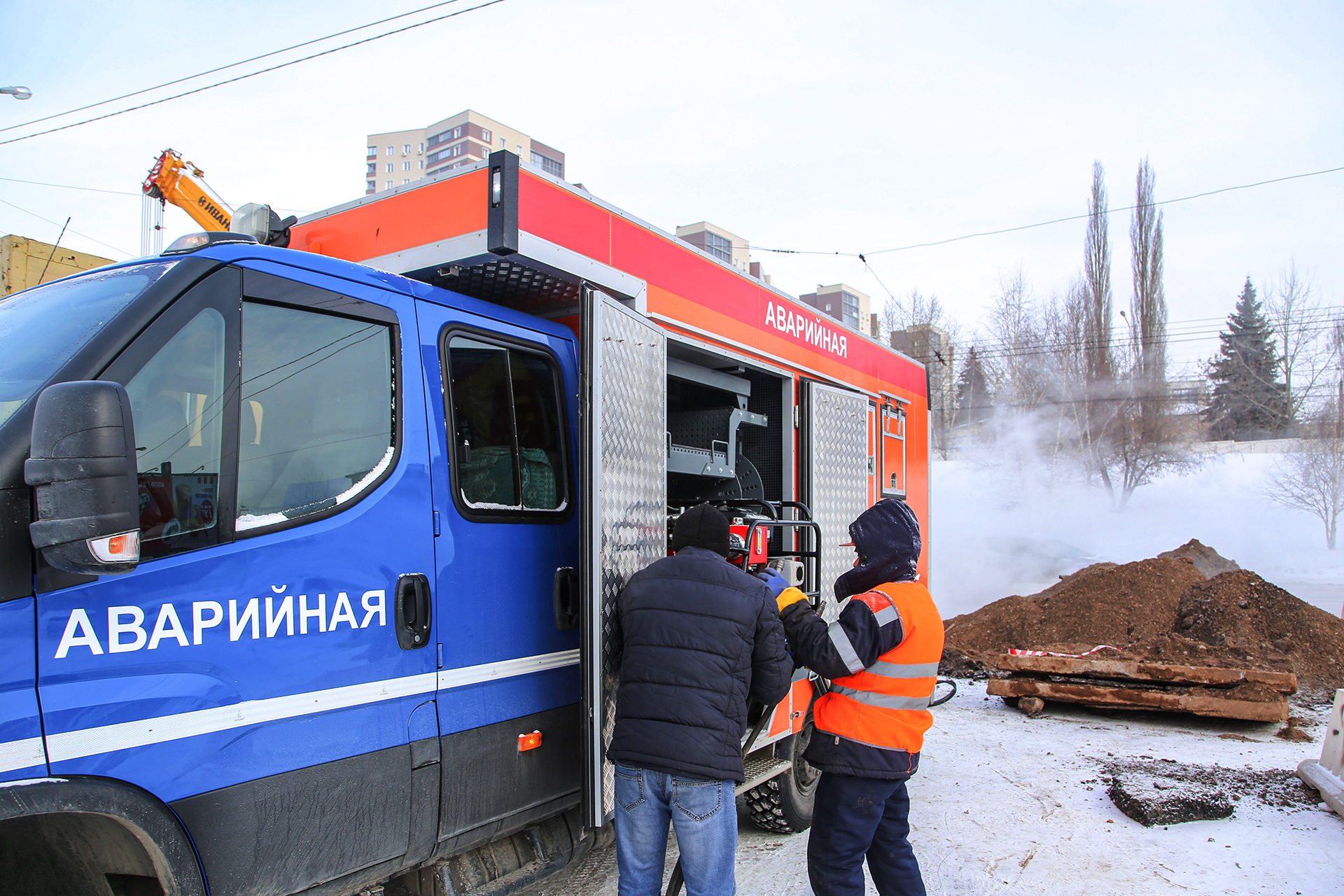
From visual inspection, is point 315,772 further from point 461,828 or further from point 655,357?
point 655,357

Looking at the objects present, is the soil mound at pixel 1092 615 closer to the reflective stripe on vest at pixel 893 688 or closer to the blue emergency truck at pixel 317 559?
the reflective stripe on vest at pixel 893 688

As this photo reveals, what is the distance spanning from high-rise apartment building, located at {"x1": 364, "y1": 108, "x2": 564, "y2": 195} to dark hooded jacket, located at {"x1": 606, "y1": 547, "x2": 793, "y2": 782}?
210 ft

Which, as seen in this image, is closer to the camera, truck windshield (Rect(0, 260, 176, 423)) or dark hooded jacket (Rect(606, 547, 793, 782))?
truck windshield (Rect(0, 260, 176, 423))

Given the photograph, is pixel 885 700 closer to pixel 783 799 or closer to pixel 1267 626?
pixel 783 799

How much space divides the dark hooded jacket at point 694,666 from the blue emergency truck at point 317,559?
25 cm

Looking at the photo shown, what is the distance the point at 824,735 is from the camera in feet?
11.1

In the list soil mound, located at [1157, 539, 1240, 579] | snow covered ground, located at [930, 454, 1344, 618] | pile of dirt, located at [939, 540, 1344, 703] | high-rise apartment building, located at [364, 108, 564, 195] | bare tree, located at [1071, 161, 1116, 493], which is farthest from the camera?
high-rise apartment building, located at [364, 108, 564, 195]

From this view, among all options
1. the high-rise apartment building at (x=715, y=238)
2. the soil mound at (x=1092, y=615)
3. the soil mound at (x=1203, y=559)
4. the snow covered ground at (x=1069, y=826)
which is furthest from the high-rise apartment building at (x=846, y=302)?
the snow covered ground at (x=1069, y=826)

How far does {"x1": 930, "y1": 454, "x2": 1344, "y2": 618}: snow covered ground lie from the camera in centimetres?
2177

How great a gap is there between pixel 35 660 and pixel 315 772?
88 centimetres

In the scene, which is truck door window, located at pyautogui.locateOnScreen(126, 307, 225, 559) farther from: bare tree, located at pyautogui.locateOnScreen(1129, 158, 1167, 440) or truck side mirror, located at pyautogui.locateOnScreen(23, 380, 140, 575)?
bare tree, located at pyautogui.locateOnScreen(1129, 158, 1167, 440)

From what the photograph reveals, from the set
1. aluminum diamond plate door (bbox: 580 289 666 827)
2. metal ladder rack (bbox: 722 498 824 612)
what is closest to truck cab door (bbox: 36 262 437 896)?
aluminum diamond plate door (bbox: 580 289 666 827)

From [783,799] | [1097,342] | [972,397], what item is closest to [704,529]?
[783,799]

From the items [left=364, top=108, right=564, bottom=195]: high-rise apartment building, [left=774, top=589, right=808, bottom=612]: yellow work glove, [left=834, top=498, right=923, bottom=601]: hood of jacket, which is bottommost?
[left=774, top=589, right=808, bottom=612]: yellow work glove
